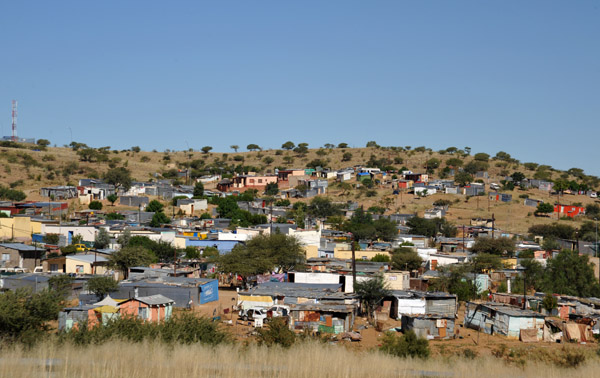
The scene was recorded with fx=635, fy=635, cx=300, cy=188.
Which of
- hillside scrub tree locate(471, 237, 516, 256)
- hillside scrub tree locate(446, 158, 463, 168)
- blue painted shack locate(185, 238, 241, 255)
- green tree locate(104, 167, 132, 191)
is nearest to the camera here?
hillside scrub tree locate(471, 237, 516, 256)

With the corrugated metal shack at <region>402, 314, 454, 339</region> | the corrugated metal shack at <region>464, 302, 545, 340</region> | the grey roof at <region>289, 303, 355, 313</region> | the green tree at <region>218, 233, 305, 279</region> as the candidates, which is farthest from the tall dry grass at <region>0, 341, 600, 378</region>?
the green tree at <region>218, 233, 305, 279</region>

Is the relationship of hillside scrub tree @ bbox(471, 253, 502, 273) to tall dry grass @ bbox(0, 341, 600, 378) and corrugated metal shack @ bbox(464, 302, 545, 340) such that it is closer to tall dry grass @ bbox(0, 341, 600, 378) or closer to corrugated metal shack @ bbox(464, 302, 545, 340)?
corrugated metal shack @ bbox(464, 302, 545, 340)

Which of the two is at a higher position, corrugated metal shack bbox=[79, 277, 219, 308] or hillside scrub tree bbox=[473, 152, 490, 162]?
hillside scrub tree bbox=[473, 152, 490, 162]

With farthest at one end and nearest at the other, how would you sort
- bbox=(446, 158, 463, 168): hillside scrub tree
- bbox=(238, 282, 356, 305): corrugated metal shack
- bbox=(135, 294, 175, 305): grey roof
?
bbox=(446, 158, 463, 168): hillside scrub tree < bbox=(238, 282, 356, 305): corrugated metal shack < bbox=(135, 294, 175, 305): grey roof

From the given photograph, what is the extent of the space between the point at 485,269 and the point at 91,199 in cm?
3860

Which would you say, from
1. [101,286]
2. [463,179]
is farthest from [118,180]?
[101,286]

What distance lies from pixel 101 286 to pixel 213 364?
1902 centimetres

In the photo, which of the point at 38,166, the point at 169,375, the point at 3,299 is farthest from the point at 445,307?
the point at 38,166

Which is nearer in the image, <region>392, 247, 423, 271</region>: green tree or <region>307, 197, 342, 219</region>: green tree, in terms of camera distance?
<region>392, 247, 423, 271</region>: green tree

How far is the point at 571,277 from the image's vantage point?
3319 centimetres

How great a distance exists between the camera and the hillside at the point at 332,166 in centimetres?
6338

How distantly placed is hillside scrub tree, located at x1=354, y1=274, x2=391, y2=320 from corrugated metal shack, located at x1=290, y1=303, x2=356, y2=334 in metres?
2.53

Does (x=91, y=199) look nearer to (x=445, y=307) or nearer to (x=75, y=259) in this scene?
(x=75, y=259)

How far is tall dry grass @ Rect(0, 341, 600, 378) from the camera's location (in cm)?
690
